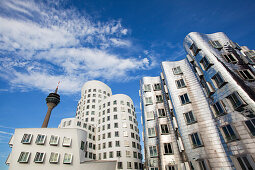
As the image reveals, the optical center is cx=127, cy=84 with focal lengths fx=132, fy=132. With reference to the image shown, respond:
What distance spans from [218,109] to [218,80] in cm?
459

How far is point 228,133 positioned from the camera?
56.8 feet

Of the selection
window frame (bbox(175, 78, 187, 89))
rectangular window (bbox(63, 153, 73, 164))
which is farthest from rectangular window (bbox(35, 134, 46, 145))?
window frame (bbox(175, 78, 187, 89))

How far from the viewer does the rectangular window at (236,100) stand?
16.7 metres

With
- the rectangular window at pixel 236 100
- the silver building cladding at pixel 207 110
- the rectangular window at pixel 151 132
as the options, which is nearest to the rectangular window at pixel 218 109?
the silver building cladding at pixel 207 110

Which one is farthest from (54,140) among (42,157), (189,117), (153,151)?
(189,117)

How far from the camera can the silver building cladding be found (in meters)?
16.3

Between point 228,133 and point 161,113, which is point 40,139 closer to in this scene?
point 161,113

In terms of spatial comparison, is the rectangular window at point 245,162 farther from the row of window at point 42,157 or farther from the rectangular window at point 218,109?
the row of window at point 42,157

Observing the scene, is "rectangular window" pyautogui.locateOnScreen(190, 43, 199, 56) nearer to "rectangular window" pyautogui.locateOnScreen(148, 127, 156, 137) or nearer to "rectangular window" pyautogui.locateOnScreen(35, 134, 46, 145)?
"rectangular window" pyautogui.locateOnScreen(148, 127, 156, 137)

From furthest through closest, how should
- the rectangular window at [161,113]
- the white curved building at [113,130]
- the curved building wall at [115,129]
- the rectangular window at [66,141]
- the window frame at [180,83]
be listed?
the white curved building at [113,130] < the curved building wall at [115,129] < the rectangular window at [66,141] < the rectangular window at [161,113] < the window frame at [180,83]

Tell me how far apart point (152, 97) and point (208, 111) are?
44.2 ft

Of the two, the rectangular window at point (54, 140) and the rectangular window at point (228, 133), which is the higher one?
the rectangular window at point (54, 140)

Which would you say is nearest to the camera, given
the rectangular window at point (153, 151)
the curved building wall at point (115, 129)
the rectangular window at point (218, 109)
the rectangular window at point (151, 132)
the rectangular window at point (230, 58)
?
the rectangular window at point (218, 109)

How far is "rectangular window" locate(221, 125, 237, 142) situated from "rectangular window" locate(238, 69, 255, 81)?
309 inches
